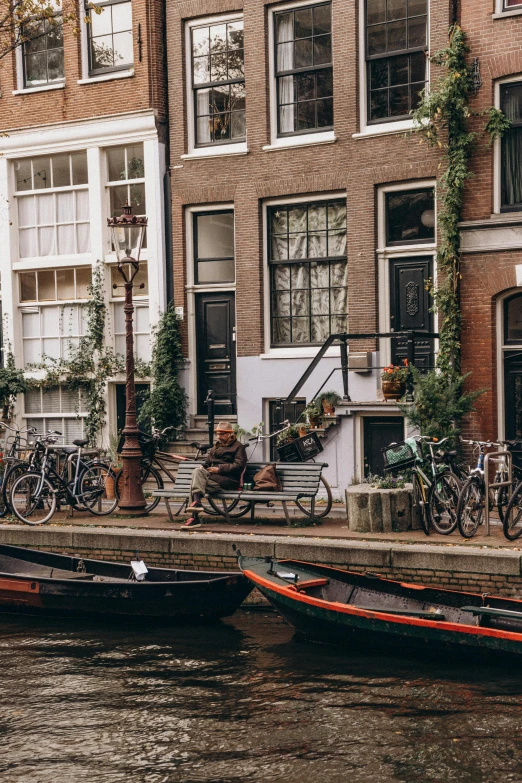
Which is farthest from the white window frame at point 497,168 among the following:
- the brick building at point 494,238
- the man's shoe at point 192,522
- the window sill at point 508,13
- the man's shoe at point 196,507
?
the man's shoe at point 192,522

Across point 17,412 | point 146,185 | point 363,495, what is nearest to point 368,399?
point 363,495

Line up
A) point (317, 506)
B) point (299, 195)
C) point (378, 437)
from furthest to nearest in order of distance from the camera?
point (299, 195) < point (378, 437) < point (317, 506)

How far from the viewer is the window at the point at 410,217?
17.6m

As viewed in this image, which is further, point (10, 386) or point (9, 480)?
point (10, 386)

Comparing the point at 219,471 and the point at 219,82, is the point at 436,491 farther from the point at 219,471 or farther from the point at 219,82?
the point at 219,82

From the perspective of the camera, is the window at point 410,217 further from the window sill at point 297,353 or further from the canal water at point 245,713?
the canal water at point 245,713

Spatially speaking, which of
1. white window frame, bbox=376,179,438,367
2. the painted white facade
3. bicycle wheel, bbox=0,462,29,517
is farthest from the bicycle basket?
the painted white facade

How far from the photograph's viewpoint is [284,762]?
8516 millimetres

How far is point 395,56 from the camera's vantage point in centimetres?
1775

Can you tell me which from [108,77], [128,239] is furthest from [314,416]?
[108,77]

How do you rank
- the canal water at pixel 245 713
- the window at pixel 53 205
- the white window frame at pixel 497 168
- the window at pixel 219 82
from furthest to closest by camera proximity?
the window at pixel 53 205 → the window at pixel 219 82 → the white window frame at pixel 497 168 → the canal water at pixel 245 713

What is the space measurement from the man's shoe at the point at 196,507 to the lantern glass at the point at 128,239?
3.35 meters

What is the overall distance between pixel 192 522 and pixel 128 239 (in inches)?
152

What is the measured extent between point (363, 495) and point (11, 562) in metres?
4.41
